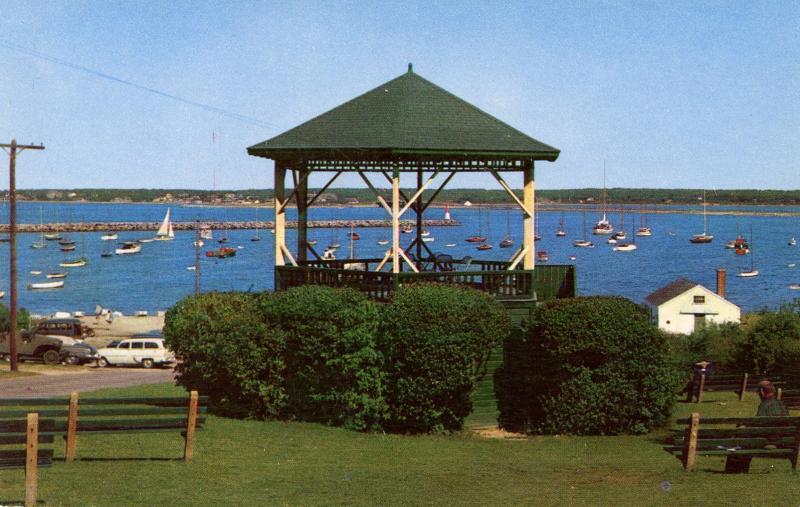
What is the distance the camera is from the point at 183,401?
623 inches

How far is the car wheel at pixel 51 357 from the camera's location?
5391 cm

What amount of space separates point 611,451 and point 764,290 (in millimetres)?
138867

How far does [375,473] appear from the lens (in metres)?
16.3

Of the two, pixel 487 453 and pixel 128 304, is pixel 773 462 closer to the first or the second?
pixel 487 453

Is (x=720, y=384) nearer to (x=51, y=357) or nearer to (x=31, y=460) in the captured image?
(x=31, y=460)

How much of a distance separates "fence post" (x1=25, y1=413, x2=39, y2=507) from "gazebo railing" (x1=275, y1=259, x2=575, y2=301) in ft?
35.4

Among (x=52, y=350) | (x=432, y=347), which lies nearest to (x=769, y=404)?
(x=432, y=347)

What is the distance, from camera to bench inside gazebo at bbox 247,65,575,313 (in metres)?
23.2

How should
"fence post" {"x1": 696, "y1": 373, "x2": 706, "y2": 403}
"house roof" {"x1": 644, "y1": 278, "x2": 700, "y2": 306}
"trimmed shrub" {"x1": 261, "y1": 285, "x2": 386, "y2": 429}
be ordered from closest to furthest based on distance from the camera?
"trimmed shrub" {"x1": 261, "y1": 285, "x2": 386, "y2": 429} < "fence post" {"x1": 696, "y1": 373, "x2": 706, "y2": 403} < "house roof" {"x1": 644, "y1": 278, "x2": 700, "y2": 306}

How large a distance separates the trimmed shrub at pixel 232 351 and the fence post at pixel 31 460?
8575 millimetres

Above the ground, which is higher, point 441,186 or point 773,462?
point 441,186

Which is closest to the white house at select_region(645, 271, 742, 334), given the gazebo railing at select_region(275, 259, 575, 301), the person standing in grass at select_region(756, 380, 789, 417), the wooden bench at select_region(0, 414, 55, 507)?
the gazebo railing at select_region(275, 259, 575, 301)

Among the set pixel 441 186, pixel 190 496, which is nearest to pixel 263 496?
pixel 190 496

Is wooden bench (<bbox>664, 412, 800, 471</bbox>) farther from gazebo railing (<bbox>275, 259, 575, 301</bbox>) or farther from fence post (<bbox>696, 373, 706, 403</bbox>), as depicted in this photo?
fence post (<bbox>696, 373, 706, 403</bbox>)
